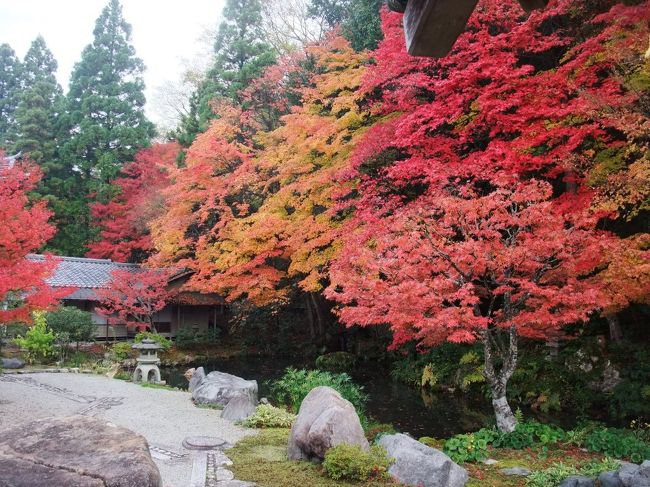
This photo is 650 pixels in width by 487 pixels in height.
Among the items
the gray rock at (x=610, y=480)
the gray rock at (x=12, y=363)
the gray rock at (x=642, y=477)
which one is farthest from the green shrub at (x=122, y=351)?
the gray rock at (x=642, y=477)

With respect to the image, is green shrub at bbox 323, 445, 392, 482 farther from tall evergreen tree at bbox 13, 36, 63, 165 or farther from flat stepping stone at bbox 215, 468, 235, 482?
tall evergreen tree at bbox 13, 36, 63, 165

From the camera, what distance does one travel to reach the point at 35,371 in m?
15.4

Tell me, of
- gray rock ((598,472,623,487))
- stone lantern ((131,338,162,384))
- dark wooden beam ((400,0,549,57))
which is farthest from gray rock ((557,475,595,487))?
stone lantern ((131,338,162,384))

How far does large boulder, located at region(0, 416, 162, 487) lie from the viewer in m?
3.32

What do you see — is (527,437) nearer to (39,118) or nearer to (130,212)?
(130,212)

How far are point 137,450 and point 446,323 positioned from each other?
5339 mm

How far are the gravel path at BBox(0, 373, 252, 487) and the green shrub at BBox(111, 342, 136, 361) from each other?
449 centimetres

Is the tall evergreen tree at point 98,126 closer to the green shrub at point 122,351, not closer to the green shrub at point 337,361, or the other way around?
the green shrub at point 122,351

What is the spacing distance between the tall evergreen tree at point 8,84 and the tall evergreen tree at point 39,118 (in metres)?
0.99

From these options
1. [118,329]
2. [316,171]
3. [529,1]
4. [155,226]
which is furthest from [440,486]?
[118,329]

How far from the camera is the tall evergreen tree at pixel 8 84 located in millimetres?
34906

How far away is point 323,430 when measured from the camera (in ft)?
21.4

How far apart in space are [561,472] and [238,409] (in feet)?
19.3

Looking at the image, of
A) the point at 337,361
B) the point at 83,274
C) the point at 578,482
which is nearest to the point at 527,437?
the point at 578,482
